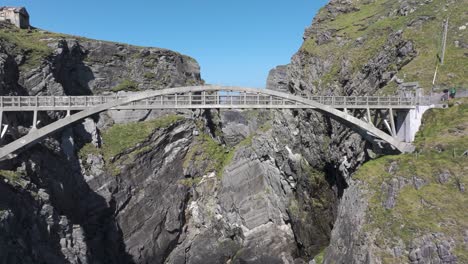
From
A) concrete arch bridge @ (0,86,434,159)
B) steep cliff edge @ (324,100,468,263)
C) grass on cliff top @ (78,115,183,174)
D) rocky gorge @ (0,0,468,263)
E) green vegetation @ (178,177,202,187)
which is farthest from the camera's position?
green vegetation @ (178,177,202,187)

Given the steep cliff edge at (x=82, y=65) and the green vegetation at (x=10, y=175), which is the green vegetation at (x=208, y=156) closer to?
the steep cliff edge at (x=82, y=65)

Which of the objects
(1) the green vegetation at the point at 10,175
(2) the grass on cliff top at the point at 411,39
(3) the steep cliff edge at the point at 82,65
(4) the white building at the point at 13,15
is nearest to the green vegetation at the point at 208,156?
(3) the steep cliff edge at the point at 82,65

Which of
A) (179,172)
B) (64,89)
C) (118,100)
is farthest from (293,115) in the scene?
(64,89)

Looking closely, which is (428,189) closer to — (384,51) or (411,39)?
(384,51)

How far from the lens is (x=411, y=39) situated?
47.6 m

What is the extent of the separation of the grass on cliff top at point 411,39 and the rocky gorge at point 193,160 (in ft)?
0.84

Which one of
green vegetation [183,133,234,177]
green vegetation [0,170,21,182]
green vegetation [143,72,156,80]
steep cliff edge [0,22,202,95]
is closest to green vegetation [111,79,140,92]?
steep cliff edge [0,22,202,95]

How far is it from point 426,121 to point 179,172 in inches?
1233

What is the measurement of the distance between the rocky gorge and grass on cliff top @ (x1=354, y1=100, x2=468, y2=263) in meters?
0.30

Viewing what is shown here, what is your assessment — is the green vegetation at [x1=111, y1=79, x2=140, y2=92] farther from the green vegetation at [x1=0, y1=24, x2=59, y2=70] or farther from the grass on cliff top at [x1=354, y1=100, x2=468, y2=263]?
the grass on cliff top at [x1=354, y1=100, x2=468, y2=263]

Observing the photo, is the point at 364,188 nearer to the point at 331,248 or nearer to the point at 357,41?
the point at 331,248

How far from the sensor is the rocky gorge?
126ft

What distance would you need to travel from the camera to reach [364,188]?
32.3 metres

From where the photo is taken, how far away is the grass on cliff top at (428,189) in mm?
27344
